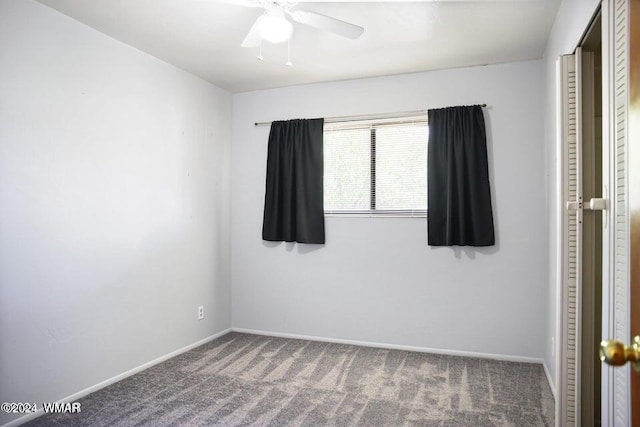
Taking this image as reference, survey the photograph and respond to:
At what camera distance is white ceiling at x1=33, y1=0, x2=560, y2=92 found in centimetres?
239

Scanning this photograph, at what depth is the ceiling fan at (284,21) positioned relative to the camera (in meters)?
2.08

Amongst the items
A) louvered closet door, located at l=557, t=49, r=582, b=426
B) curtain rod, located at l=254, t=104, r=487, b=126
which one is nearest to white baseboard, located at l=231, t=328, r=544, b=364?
louvered closet door, located at l=557, t=49, r=582, b=426

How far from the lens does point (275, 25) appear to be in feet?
6.86

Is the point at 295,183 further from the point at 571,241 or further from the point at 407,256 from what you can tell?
the point at 571,241

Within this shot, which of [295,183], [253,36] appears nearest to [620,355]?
[253,36]

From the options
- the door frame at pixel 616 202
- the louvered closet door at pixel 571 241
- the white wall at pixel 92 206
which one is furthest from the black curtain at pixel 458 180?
the white wall at pixel 92 206

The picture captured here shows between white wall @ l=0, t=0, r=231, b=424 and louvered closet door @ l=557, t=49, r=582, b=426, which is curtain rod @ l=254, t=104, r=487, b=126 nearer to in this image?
white wall @ l=0, t=0, r=231, b=424

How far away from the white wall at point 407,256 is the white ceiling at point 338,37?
8.2 inches

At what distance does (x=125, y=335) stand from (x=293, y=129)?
2250mm

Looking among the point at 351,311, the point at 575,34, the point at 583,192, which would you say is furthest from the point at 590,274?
the point at 351,311

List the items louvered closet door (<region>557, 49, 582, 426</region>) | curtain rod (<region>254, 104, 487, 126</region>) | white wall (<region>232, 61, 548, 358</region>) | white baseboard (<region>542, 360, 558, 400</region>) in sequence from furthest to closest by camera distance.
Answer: curtain rod (<region>254, 104, 487, 126</region>), white wall (<region>232, 61, 548, 358</region>), white baseboard (<region>542, 360, 558, 400</region>), louvered closet door (<region>557, 49, 582, 426</region>)

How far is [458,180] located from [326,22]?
1763mm

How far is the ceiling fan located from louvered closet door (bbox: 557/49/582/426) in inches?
42.0

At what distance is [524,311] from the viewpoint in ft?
10.6
